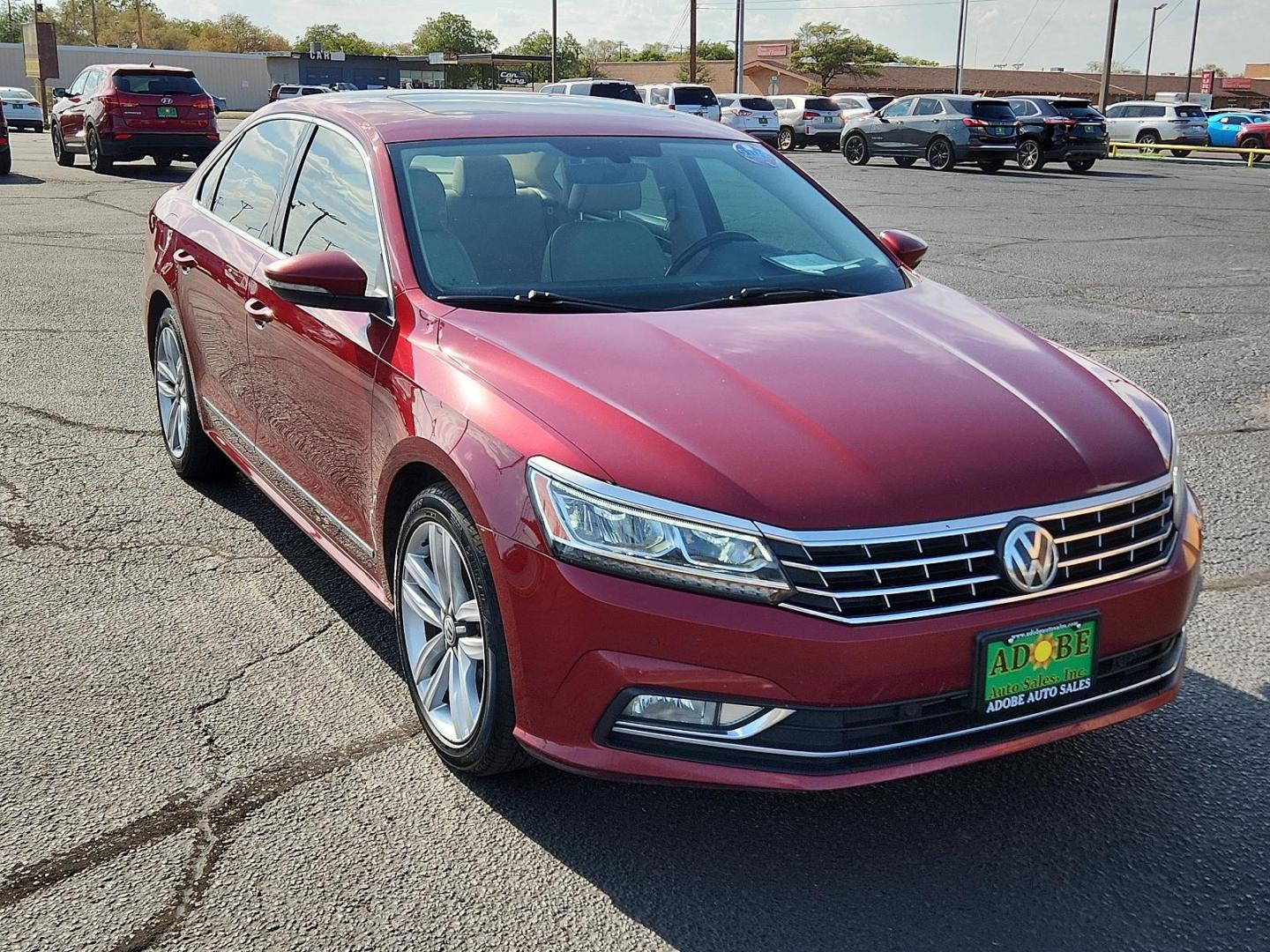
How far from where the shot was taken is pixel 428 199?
3.89 m

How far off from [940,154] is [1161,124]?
16273 millimetres

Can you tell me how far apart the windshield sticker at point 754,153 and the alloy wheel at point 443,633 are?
2.15 m

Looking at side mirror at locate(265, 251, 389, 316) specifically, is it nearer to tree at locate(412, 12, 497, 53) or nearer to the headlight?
the headlight

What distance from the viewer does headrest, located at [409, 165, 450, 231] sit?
3.82 meters

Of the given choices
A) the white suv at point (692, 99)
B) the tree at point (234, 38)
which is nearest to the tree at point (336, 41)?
the tree at point (234, 38)

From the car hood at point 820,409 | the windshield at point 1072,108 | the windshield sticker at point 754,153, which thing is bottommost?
the car hood at point 820,409

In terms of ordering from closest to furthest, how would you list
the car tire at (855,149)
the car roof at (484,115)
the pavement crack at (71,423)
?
the car roof at (484,115) → the pavement crack at (71,423) → the car tire at (855,149)

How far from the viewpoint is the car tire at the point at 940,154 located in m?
27.1

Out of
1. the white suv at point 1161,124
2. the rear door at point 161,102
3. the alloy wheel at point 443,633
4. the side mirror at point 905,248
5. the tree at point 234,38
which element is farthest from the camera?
the tree at point 234,38

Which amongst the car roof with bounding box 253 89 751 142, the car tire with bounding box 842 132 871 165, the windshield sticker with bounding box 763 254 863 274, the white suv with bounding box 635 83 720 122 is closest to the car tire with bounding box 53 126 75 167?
the white suv with bounding box 635 83 720 122


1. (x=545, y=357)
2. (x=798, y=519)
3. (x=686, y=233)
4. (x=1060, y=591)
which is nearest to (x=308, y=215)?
(x=686, y=233)

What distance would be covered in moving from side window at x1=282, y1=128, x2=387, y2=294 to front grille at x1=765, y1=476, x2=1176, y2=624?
5.38ft

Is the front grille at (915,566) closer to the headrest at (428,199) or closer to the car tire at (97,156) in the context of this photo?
the headrest at (428,199)

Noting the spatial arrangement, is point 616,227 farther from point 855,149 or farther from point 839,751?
point 855,149
